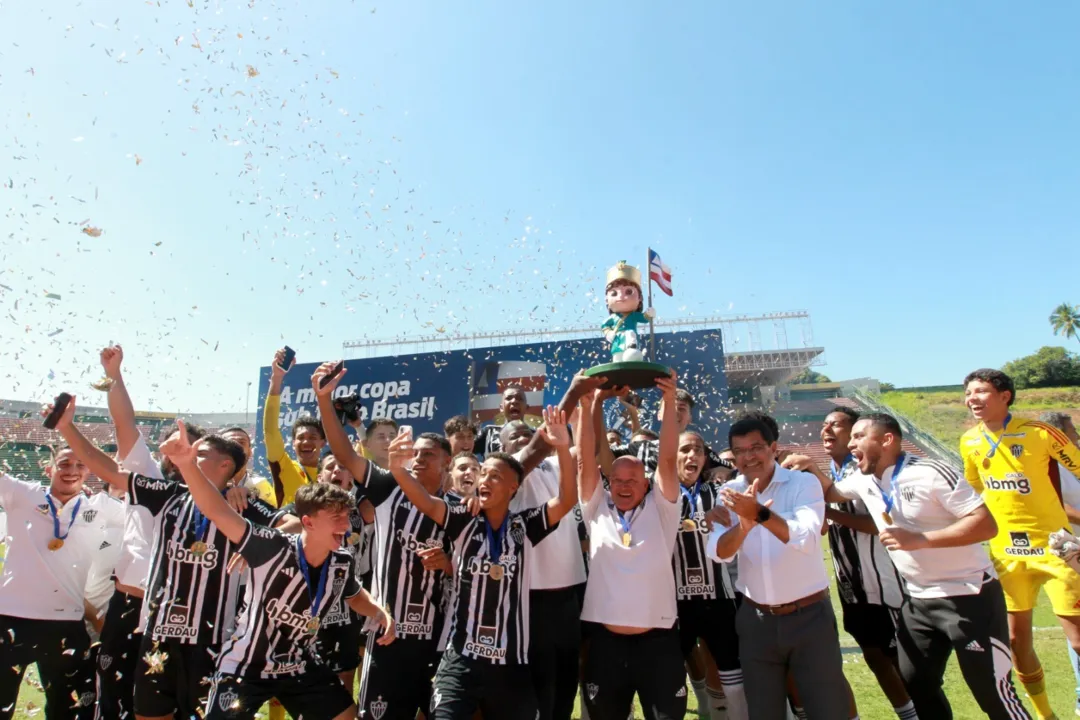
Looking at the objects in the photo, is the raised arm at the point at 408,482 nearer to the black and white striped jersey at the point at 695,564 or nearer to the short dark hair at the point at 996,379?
the black and white striped jersey at the point at 695,564

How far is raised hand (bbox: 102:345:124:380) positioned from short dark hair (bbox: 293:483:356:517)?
6.05 ft

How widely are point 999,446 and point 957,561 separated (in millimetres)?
1969

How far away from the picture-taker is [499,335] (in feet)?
103

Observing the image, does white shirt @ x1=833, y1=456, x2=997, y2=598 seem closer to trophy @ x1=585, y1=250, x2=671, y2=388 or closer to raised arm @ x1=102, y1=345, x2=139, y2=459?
trophy @ x1=585, y1=250, x2=671, y2=388

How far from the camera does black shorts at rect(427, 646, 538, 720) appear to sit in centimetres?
346

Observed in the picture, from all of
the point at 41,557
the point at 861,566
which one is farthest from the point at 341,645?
the point at 861,566

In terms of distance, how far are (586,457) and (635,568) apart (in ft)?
2.46

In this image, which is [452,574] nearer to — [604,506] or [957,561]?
[604,506]

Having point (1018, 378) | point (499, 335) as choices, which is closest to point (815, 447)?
point (499, 335)

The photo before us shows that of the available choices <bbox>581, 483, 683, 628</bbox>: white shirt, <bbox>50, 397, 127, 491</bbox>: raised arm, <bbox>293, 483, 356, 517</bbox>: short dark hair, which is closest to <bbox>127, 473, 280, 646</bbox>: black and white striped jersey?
<bbox>50, 397, 127, 491</bbox>: raised arm

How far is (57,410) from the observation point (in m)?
3.85

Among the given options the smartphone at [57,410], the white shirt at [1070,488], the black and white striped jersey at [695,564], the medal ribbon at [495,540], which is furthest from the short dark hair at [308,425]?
the white shirt at [1070,488]

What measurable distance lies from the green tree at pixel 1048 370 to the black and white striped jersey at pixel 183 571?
72.1 metres

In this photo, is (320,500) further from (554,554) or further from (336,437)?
(554,554)
